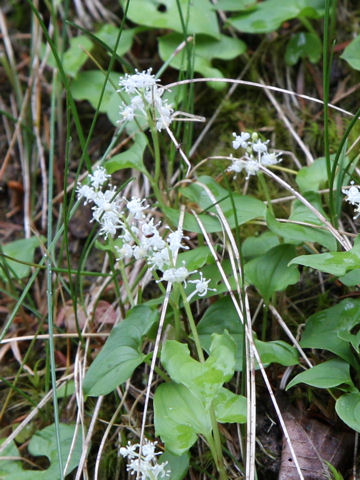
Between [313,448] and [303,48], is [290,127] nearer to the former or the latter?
[303,48]

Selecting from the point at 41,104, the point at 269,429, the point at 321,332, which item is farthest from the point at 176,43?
the point at 269,429

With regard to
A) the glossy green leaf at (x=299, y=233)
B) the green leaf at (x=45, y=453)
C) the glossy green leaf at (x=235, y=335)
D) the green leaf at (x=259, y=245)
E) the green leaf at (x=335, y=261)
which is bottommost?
the green leaf at (x=45, y=453)

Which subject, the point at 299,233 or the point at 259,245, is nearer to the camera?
the point at 299,233

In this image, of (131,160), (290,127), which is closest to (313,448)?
(131,160)

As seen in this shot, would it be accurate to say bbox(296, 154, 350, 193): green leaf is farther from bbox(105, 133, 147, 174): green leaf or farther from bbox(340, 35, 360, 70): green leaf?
bbox(105, 133, 147, 174): green leaf

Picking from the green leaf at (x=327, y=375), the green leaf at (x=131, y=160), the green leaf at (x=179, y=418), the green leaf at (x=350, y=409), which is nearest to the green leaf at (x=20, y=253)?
the green leaf at (x=131, y=160)

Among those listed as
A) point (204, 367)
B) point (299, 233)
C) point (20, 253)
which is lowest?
point (20, 253)

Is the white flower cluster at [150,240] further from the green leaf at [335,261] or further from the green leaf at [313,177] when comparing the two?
the green leaf at [313,177]
